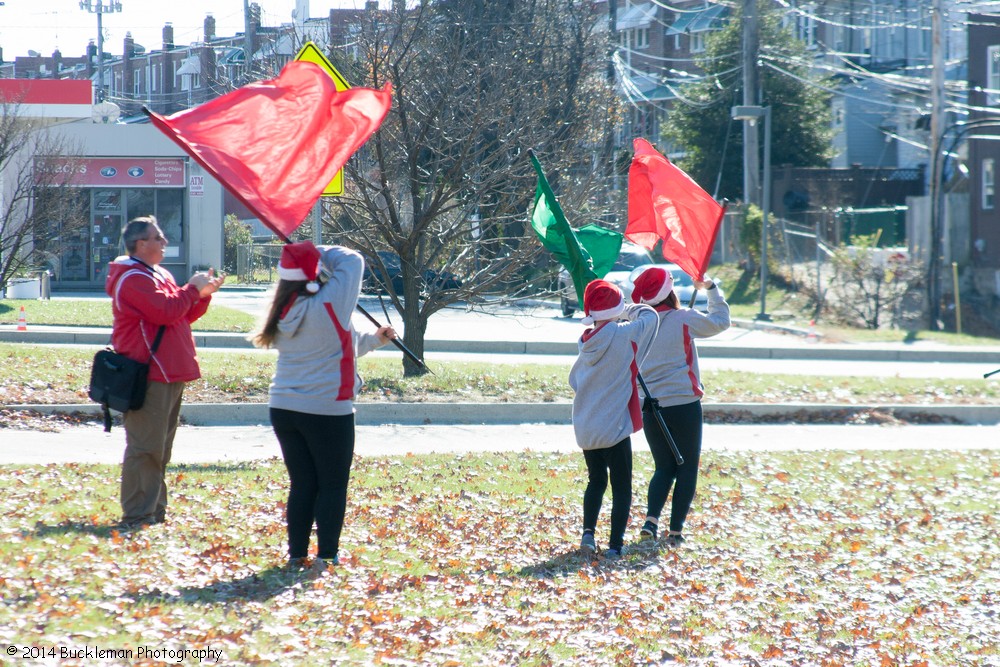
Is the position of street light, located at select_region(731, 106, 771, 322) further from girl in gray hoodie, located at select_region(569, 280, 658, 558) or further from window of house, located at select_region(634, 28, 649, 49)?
window of house, located at select_region(634, 28, 649, 49)

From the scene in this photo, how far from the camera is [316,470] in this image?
577cm

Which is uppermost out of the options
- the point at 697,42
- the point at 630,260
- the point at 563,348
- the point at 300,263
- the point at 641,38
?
the point at 641,38

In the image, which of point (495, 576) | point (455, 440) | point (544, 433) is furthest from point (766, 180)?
point (495, 576)

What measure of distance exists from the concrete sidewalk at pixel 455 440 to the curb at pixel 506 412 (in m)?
0.28

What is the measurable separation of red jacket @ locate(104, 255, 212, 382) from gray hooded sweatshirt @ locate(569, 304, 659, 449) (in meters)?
2.25

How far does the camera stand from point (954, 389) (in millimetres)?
15680

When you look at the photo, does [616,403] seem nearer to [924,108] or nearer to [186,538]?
[186,538]

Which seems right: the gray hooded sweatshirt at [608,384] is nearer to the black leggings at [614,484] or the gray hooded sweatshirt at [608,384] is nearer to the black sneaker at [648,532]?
the black leggings at [614,484]

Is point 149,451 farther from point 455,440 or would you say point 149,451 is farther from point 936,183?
point 936,183

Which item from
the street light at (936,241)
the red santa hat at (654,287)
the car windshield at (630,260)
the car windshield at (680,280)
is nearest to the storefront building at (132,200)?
the car windshield at (630,260)

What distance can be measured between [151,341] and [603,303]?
2615 mm

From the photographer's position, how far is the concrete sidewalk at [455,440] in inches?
389

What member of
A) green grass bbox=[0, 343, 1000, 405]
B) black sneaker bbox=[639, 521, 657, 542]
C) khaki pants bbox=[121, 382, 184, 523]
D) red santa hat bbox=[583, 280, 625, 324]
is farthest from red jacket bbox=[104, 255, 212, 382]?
green grass bbox=[0, 343, 1000, 405]

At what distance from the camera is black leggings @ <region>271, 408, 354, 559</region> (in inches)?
221
